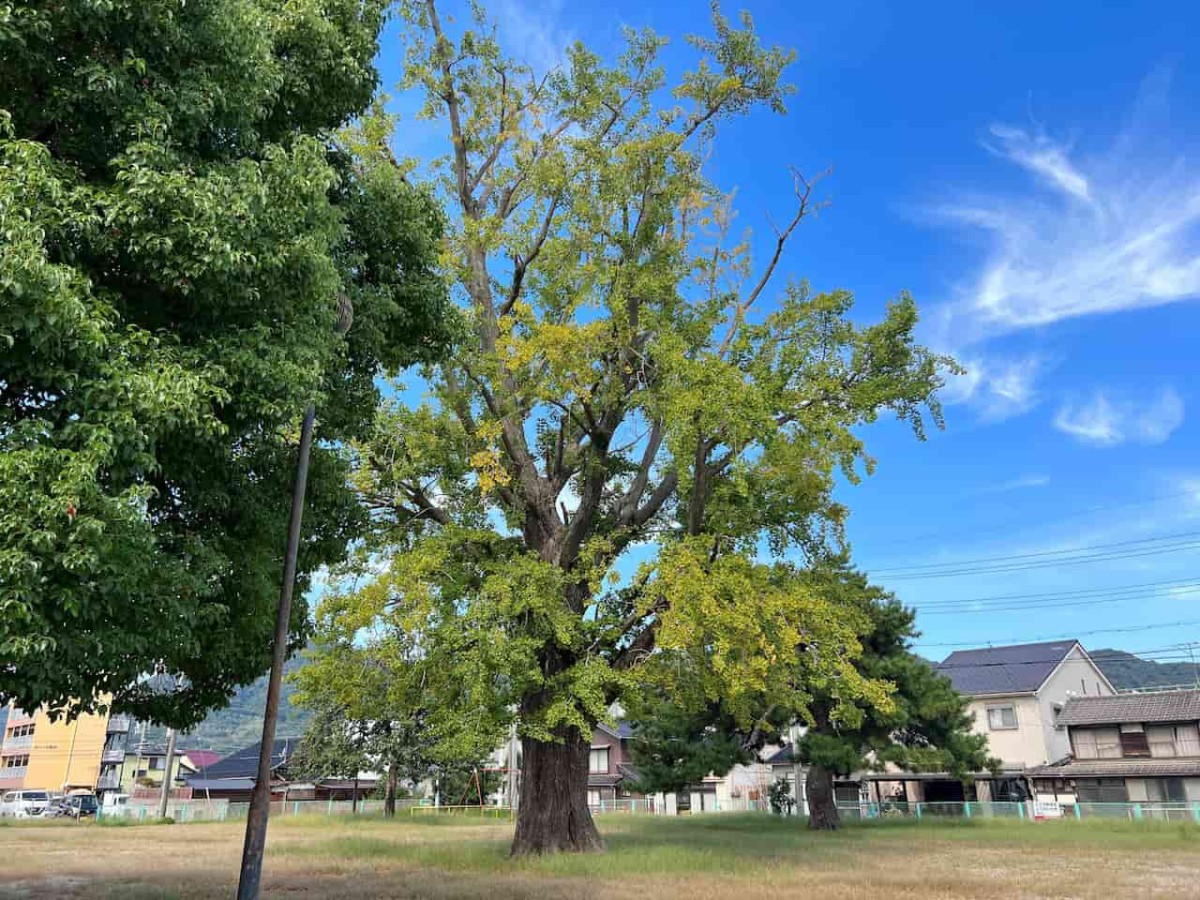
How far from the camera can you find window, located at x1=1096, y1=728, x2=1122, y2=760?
34.5 m

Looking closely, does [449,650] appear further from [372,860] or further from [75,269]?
[75,269]

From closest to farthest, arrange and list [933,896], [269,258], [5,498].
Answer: [5,498], [269,258], [933,896]

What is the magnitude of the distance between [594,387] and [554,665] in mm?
6070

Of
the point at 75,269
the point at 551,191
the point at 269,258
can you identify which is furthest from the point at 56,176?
the point at 551,191

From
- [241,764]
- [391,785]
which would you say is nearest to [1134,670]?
[391,785]

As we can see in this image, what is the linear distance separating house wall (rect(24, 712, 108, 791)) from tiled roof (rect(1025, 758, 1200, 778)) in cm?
6190

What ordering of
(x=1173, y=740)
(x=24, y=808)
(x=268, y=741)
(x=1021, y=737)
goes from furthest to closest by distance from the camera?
1. (x=24, y=808)
2. (x=1021, y=737)
3. (x=1173, y=740)
4. (x=268, y=741)

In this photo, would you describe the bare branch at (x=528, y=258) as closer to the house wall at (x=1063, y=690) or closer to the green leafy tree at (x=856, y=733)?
the green leafy tree at (x=856, y=733)

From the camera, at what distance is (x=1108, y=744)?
34844 mm

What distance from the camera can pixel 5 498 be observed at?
17.9ft

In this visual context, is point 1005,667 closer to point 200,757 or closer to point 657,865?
point 657,865

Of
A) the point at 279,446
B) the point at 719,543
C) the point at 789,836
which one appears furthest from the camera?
the point at 789,836

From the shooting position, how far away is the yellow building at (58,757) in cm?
5784

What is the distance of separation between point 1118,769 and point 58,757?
68.2 m
